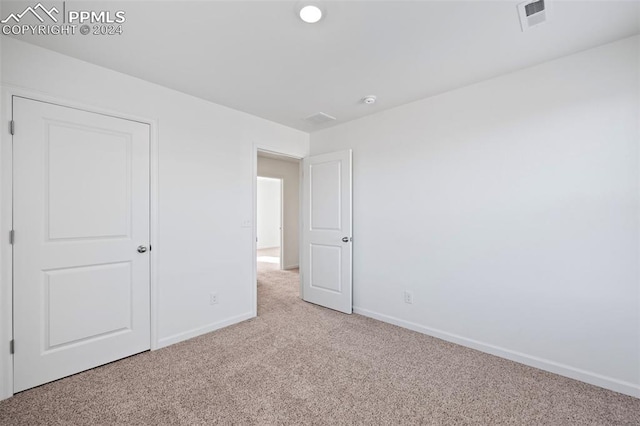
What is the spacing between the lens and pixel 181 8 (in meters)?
1.63

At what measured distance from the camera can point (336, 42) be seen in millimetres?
1944

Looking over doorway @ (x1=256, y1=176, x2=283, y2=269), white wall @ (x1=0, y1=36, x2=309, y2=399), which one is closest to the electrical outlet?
white wall @ (x1=0, y1=36, x2=309, y2=399)

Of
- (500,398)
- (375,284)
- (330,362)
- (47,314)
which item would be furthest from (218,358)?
(500,398)

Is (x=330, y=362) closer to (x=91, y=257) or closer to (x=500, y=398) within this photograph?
(x=500, y=398)

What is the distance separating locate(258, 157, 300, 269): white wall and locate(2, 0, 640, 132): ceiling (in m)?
3.56

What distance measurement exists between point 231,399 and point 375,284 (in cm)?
200

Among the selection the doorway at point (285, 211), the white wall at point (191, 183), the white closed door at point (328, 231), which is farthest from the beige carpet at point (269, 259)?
the white wall at point (191, 183)

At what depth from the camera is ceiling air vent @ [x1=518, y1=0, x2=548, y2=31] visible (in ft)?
5.29

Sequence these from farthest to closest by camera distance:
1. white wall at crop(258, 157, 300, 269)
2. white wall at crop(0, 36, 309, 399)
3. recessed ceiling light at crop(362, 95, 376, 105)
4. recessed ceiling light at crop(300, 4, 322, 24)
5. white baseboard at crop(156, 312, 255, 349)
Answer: white wall at crop(258, 157, 300, 269), recessed ceiling light at crop(362, 95, 376, 105), white baseboard at crop(156, 312, 255, 349), white wall at crop(0, 36, 309, 399), recessed ceiling light at crop(300, 4, 322, 24)

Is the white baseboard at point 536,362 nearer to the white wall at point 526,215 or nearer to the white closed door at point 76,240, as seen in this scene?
the white wall at point 526,215

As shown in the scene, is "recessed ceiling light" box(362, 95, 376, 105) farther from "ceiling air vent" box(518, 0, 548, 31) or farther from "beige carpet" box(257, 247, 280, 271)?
"beige carpet" box(257, 247, 280, 271)

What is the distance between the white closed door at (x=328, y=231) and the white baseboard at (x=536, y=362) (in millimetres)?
825

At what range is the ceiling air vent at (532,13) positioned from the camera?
5.29 ft

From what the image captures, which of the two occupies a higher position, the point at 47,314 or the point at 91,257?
the point at 91,257
